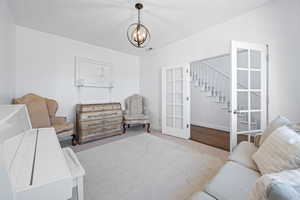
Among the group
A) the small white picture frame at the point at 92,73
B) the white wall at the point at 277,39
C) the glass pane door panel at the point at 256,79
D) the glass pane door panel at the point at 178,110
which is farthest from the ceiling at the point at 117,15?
the glass pane door panel at the point at 178,110

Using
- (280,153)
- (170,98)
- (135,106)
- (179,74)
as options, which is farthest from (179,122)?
(280,153)

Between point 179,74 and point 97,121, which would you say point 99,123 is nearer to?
point 97,121

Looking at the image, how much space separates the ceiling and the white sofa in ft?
7.66

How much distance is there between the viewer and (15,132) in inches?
36.4

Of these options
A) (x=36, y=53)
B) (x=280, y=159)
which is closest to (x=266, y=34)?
(x=280, y=159)

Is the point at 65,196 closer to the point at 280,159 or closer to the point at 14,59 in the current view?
the point at 280,159

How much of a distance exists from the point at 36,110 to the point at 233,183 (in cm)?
336

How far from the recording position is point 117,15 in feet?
7.99

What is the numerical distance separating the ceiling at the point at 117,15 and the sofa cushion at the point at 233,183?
2386 millimetres

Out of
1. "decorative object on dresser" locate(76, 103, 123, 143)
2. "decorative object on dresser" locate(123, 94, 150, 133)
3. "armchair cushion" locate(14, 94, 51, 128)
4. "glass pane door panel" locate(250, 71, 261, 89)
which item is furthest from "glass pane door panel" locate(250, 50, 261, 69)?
"armchair cushion" locate(14, 94, 51, 128)

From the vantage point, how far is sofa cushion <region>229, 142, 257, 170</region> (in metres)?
1.28

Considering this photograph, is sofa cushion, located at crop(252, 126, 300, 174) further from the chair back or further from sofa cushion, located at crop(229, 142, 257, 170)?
the chair back

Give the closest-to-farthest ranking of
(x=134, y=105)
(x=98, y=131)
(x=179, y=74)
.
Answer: (x=98, y=131) < (x=179, y=74) < (x=134, y=105)

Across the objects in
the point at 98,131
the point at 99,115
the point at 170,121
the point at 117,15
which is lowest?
the point at 98,131
